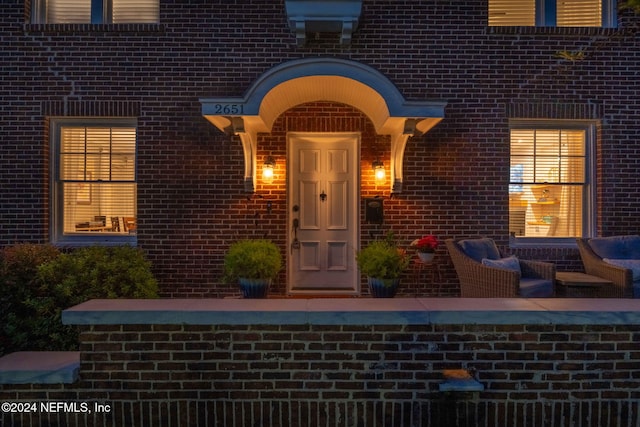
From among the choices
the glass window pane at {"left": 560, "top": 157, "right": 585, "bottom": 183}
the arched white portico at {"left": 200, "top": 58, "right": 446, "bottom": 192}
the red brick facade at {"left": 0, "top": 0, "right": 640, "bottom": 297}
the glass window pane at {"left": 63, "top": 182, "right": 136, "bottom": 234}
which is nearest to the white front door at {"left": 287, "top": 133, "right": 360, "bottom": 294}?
the red brick facade at {"left": 0, "top": 0, "right": 640, "bottom": 297}

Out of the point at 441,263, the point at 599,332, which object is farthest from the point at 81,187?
the point at 599,332

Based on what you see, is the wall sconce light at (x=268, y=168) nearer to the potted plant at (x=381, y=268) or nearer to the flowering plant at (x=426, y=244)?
the potted plant at (x=381, y=268)

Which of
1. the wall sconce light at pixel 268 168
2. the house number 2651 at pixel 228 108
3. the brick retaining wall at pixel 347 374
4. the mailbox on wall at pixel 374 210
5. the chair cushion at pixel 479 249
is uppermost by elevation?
the house number 2651 at pixel 228 108

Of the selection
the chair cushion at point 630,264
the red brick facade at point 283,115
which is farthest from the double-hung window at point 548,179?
the chair cushion at point 630,264

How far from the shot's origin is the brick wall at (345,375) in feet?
11.6

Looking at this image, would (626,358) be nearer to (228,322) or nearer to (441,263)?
(228,322)

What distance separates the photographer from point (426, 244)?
677 centimetres

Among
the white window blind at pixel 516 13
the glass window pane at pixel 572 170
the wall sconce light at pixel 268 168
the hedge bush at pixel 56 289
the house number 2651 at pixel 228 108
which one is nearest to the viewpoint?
the hedge bush at pixel 56 289

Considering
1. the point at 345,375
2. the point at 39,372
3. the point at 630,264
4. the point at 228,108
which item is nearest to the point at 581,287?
the point at 630,264

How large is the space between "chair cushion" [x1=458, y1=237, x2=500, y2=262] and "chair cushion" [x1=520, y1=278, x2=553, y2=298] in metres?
0.57

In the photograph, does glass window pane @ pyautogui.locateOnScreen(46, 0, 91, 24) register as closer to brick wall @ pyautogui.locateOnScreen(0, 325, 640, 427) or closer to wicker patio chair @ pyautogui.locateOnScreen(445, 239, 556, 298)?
brick wall @ pyautogui.locateOnScreen(0, 325, 640, 427)

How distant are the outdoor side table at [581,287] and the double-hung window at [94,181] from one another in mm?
5886

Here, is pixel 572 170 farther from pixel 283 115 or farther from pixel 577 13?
pixel 283 115

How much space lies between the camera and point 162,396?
3562 mm
